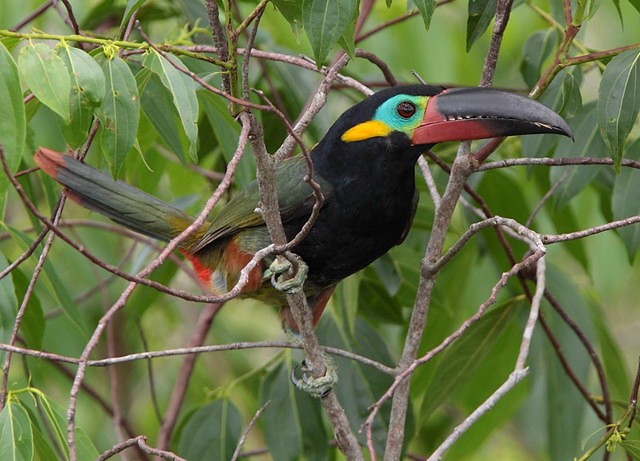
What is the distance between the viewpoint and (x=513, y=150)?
4414mm

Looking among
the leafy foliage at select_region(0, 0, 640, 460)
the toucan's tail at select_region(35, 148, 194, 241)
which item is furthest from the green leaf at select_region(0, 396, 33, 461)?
the toucan's tail at select_region(35, 148, 194, 241)

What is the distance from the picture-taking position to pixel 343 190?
3.53 m

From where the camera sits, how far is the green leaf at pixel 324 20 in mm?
2488

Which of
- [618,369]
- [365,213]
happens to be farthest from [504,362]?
[365,213]

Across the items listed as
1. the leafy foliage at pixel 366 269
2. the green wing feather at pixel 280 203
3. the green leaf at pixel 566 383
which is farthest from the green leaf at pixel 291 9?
the green leaf at pixel 566 383

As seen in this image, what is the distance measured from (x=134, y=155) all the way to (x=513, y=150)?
5.38ft

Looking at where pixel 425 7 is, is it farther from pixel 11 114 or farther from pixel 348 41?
pixel 11 114

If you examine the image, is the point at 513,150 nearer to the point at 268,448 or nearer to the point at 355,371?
the point at 355,371

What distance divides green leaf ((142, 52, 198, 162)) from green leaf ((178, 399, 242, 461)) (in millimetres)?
1763

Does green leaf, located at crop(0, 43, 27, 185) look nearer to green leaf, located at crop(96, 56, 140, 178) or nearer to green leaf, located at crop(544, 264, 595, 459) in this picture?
green leaf, located at crop(96, 56, 140, 178)

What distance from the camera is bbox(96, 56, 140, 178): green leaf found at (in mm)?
2555

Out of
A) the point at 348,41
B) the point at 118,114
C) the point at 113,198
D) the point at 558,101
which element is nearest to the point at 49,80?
the point at 118,114

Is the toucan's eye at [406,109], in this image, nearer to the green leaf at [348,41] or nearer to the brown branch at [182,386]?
the green leaf at [348,41]

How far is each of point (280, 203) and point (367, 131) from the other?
0.44m
